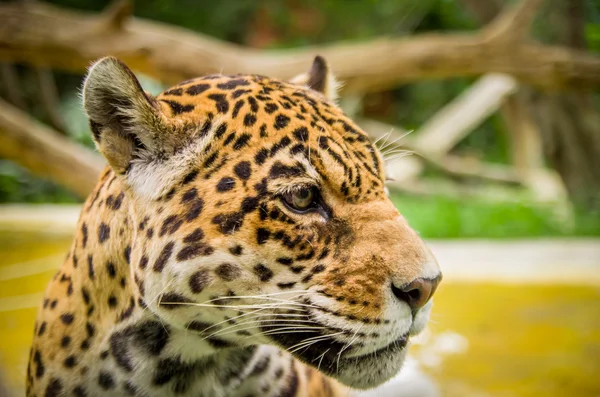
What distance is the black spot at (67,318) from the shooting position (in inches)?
73.6

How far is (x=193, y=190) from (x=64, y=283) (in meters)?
0.60

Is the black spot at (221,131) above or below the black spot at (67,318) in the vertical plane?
above

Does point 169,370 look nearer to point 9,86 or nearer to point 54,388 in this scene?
point 54,388

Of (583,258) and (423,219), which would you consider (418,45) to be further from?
(423,219)

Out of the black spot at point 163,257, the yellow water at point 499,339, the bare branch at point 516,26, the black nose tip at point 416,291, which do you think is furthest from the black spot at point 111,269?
the bare branch at point 516,26

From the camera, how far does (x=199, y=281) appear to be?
164cm

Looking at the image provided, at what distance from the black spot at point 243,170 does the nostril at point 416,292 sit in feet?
1.56

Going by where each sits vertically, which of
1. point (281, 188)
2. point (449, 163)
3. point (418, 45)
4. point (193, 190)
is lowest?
point (193, 190)

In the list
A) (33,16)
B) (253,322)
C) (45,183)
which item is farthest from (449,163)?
(253,322)

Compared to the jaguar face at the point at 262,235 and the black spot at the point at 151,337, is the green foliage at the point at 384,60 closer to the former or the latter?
the jaguar face at the point at 262,235

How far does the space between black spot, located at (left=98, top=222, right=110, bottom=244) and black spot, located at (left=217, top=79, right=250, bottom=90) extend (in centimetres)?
52

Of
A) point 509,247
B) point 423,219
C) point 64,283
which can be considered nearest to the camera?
point 64,283

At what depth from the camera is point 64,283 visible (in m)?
1.98

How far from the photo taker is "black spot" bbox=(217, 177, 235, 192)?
65.9 inches
